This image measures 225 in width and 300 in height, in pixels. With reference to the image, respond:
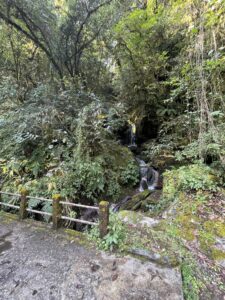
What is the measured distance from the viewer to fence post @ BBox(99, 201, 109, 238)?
2.89 meters

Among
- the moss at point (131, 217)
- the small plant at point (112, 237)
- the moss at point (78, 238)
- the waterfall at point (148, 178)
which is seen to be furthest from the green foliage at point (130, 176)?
the moss at point (78, 238)

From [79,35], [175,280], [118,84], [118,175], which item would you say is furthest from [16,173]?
[79,35]

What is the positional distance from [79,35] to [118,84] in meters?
2.71

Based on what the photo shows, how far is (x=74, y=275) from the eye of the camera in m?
2.31

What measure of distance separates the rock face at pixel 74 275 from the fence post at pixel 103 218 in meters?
0.32

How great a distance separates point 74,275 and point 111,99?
8.52 metres

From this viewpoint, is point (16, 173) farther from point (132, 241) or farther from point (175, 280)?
point (175, 280)

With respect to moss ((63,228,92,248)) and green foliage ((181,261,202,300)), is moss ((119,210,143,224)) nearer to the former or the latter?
moss ((63,228,92,248))

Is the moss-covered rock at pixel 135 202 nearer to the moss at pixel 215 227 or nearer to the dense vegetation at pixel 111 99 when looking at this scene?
the dense vegetation at pixel 111 99

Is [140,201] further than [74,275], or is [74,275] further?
[140,201]

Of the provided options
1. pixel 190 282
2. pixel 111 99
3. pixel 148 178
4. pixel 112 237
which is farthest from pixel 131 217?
pixel 111 99

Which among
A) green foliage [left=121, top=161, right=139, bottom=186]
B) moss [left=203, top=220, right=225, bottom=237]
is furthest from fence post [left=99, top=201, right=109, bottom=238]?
green foliage [left=121, top=161, right=139, bottom=186]

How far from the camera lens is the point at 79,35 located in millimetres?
8289

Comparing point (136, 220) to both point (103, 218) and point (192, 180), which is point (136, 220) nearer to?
point (103, 218)
